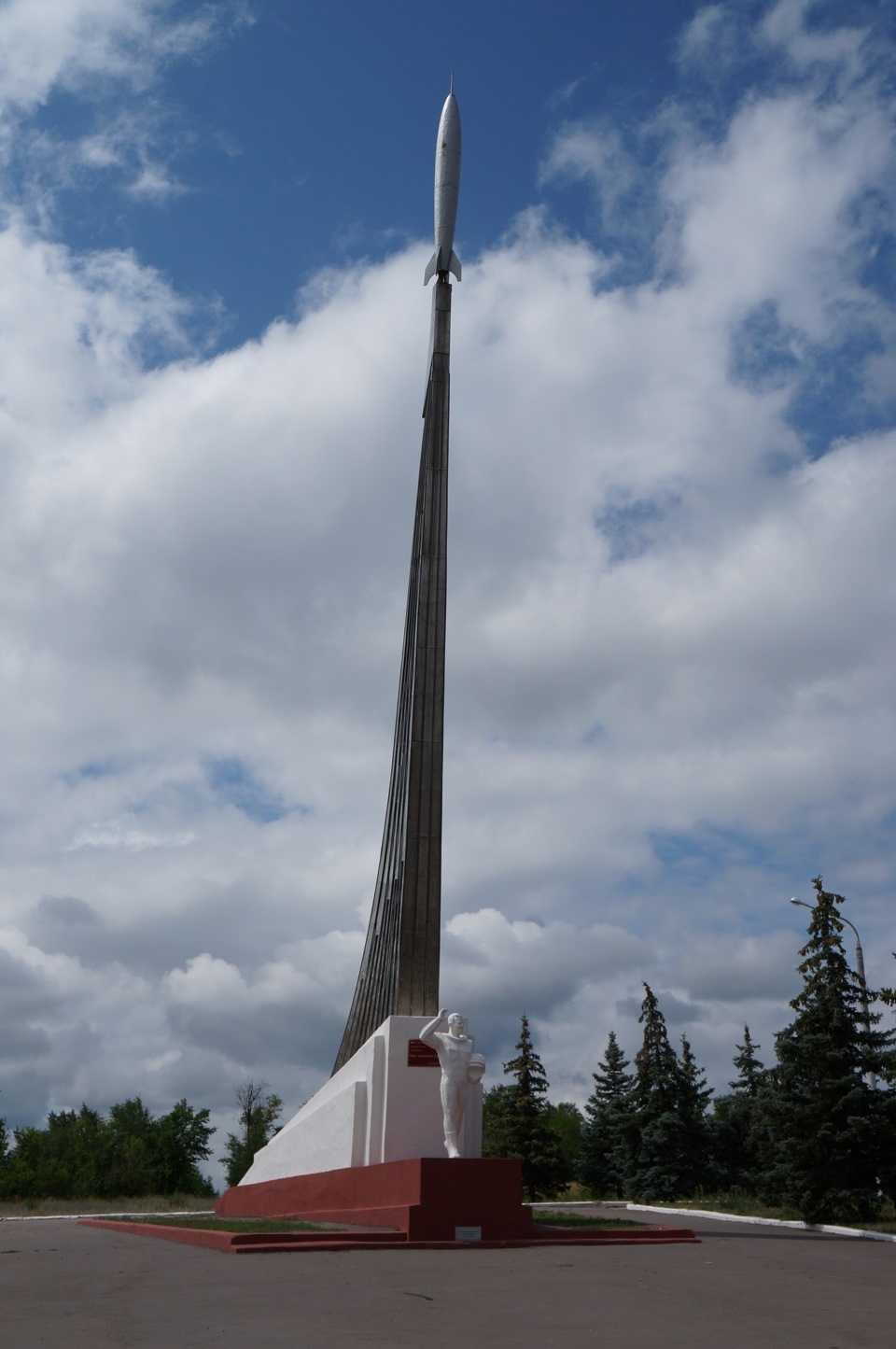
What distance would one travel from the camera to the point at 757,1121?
2378 centimetres

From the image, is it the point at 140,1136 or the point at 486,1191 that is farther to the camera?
the point at 140,1136

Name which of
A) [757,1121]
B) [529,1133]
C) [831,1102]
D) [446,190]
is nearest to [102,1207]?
[529,1133]

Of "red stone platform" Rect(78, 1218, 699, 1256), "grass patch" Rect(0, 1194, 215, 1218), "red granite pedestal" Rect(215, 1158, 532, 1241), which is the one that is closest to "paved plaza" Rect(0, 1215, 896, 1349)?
"red stone platform" Rect(78, 1218, 699, 1256)

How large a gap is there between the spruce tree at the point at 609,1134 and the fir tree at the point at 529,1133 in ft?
2.41

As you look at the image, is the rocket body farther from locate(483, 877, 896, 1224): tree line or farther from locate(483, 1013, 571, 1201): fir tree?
locate(483, 1013, 571, 1201): fir tree

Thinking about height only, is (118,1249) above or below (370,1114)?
below

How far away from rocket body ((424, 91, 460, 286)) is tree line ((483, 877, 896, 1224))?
11.4m

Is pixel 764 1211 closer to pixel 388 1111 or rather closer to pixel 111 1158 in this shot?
pixel 388 1111

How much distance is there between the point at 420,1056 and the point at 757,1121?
1338cm

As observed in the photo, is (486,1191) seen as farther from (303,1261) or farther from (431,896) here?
(431,896)

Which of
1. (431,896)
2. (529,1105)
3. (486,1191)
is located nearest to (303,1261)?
(486,1191)

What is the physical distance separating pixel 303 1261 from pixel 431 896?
692 centimetres

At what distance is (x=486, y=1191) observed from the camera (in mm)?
10539

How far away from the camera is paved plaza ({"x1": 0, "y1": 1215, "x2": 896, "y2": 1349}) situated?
4973 millimetres
